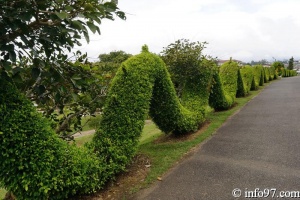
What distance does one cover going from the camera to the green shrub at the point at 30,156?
2.99 metres

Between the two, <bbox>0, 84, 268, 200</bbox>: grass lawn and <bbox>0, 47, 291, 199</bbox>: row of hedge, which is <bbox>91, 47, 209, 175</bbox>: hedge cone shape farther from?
<bbox>0, 84, 268, 200</bbox>: grass lawn

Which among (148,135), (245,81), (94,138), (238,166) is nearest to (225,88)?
(148,135)

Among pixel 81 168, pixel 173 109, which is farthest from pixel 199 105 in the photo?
pixel 81 168

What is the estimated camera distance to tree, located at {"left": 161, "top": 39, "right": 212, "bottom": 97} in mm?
8000

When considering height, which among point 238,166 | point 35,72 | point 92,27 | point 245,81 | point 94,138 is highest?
point 92,27

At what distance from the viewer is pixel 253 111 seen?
10148 millimetres

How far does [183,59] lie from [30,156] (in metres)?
5.80

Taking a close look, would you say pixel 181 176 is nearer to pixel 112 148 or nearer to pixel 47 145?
pixel 112 148

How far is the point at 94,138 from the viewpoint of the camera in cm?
441

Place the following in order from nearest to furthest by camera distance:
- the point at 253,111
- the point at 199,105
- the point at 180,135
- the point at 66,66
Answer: the point at 66,66, the point at 180,135, the point at 199,105, the point at 253,111

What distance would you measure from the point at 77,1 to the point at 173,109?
4493 millimetres

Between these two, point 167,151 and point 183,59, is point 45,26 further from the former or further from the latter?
point 183,59

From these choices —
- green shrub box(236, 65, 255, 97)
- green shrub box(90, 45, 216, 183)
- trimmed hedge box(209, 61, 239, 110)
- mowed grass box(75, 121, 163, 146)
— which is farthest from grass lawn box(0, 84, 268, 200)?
green shrub box(236, 65, 255, 97)

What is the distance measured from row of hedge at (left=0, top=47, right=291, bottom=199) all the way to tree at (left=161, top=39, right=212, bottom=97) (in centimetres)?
149
